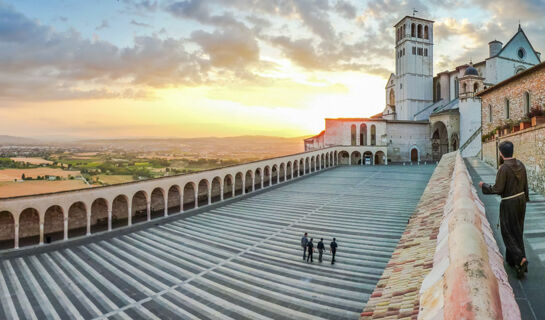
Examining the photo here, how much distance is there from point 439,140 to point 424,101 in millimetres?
8146

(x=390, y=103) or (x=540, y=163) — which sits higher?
(x=390, y=103)

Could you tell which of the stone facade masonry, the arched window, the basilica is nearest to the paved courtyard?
the stone facade masonry

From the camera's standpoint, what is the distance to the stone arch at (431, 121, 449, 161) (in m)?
45.8

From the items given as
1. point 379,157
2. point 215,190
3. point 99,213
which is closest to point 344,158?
point 379,157

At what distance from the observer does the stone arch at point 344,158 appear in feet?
154

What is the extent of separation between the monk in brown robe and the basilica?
37.1 metres

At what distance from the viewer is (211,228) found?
18484 mm

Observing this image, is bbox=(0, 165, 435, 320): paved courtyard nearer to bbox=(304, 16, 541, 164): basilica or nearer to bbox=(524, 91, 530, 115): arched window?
bbox=(524, 91, 530, 115): arched window

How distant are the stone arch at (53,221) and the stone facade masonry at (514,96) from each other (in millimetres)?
24169

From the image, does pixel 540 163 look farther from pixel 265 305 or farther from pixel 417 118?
pixel 417 118

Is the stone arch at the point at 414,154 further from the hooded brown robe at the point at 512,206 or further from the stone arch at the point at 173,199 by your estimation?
the hooded brown robe at the point at 512,206

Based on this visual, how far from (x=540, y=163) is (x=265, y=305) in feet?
30.7

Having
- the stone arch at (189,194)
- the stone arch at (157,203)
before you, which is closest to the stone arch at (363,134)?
the stone arch at (189,194)

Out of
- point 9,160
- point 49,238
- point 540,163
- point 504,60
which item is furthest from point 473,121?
point 9,160
